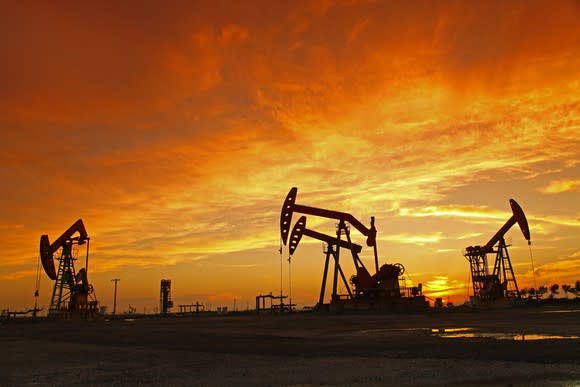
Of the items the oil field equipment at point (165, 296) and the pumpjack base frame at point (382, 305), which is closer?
the pumpjack base frame at point (382, 305)

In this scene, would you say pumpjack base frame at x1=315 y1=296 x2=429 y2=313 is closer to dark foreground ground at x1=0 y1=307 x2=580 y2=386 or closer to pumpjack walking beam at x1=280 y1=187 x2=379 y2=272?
pumpjack walking beam at x1=280 y1=187 x2=379 y2=272

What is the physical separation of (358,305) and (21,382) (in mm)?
48059

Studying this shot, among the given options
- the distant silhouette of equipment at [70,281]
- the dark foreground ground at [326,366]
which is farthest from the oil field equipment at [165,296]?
the dark foreground ground at [326,366]

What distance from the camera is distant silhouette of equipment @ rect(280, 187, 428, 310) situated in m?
52.1

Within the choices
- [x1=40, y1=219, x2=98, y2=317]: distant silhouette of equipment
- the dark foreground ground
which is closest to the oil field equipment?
[x1=40, y1=219, x2=98, y2=317]: distant silhouette of equipment

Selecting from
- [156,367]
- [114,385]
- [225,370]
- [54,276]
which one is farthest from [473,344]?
[54,276]

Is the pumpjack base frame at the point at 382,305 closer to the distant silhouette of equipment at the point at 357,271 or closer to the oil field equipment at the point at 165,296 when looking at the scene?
the distant silhouette of equipment at the point at 357,271

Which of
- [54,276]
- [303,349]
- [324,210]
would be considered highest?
[324,210]

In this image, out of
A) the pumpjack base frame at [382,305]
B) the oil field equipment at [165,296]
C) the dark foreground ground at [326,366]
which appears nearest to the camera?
the dark foreground ground at [326,366]

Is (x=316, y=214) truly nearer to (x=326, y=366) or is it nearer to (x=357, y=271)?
(x=357, y=271)

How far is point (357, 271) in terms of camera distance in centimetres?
5522

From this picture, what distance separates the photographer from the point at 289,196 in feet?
171

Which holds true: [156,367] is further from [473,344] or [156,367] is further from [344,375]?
[473,344]

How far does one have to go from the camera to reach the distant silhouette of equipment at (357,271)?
2052 inches
